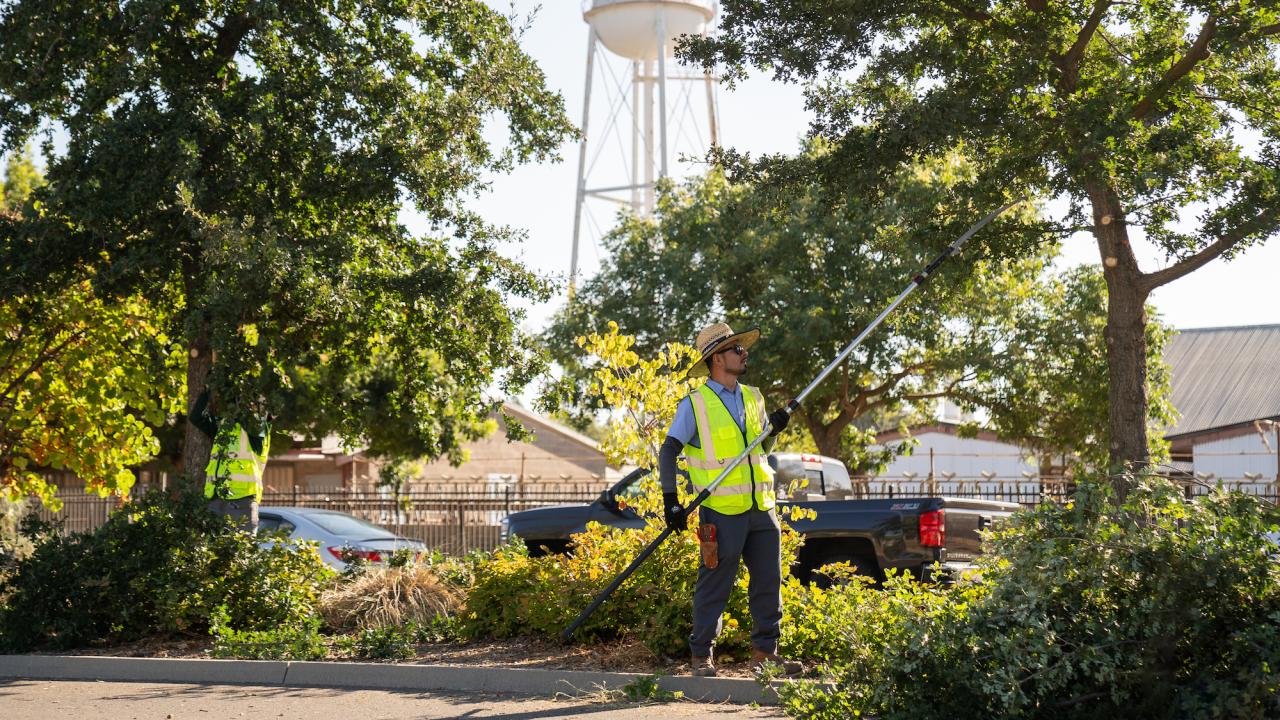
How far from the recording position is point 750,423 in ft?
27.6

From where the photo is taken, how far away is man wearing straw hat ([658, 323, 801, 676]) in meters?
8.15

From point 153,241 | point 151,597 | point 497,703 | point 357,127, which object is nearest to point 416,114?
point 357,127

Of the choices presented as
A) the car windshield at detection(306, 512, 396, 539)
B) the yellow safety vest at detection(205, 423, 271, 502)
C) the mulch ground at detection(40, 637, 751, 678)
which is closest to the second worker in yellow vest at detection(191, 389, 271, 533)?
the yellow safety vest at detection(205, 423, 271, 502)

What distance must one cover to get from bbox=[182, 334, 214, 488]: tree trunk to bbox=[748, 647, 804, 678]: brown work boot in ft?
20.2

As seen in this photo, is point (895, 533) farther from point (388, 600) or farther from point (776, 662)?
point (388, 600)

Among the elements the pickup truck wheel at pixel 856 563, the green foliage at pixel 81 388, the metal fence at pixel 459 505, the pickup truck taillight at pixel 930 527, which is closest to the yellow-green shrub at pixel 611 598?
the pickup truck taillight at pixel 930 527

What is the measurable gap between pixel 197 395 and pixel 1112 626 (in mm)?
8701

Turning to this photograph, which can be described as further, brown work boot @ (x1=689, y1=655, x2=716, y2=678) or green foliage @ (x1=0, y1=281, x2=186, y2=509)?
green foliage @ (x1=0, y1=281, x2=186, y2=509)

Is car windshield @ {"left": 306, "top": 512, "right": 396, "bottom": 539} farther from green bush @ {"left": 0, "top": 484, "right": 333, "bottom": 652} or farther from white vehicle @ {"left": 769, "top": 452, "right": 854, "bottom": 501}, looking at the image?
green bush @ {"left": 0, "top": 484, "right": 333, "bottom": 652}

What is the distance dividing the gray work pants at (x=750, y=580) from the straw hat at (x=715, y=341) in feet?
3.34

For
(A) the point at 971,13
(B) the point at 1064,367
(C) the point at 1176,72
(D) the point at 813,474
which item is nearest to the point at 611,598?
(D) the point at 813,474

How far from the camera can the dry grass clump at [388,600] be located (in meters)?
11.1

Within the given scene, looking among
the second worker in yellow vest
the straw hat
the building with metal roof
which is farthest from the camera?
the building with metal roof

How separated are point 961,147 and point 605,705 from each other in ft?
23.6
